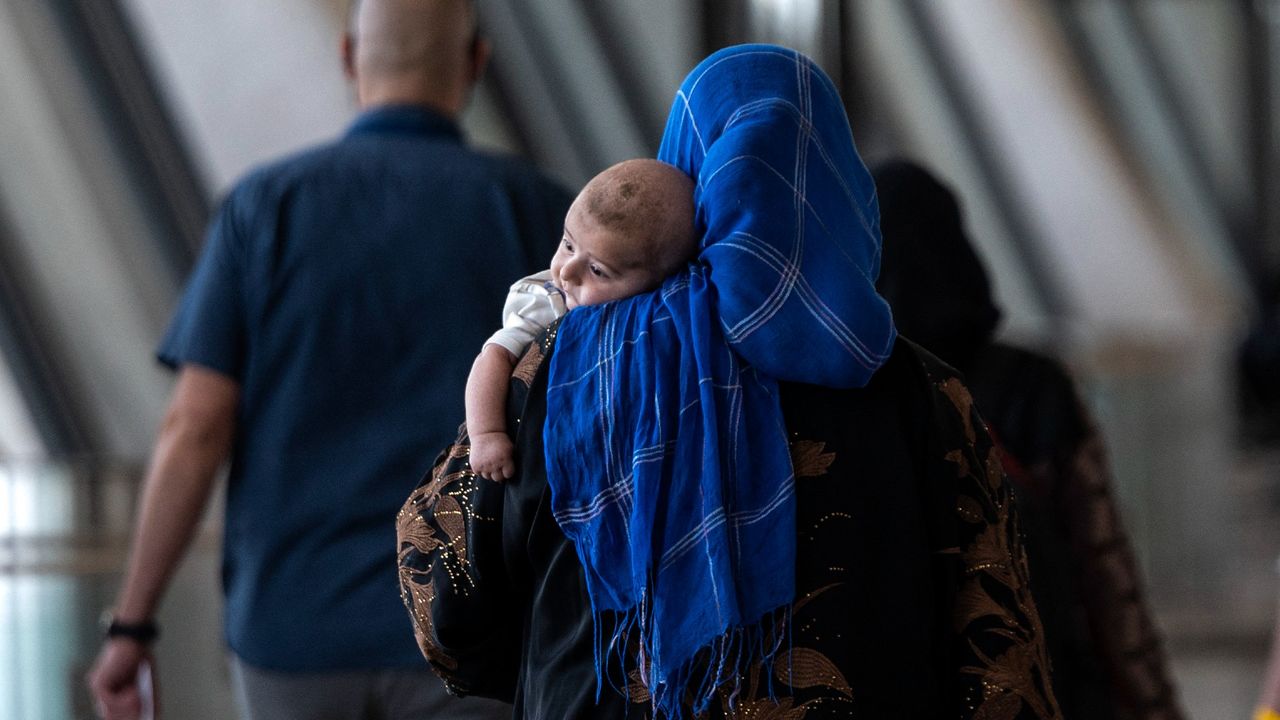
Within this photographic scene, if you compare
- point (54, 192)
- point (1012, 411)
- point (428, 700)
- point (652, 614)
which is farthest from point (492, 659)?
point (54, 192)

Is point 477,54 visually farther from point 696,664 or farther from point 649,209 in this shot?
point 696,664

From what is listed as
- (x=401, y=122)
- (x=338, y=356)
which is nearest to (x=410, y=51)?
(x=401, y=122)

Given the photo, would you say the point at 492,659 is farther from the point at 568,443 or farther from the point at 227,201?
the point at 227,201

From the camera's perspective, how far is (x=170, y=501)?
7.72ft

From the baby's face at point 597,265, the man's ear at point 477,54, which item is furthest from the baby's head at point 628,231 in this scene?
the man's ear at point 477,54

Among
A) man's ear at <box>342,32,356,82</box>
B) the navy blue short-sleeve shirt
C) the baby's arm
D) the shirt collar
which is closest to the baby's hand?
the baby's arm

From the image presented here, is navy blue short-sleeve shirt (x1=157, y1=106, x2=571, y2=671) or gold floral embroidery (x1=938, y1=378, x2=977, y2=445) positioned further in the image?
navy blue short-sleeve shirt (x1=157, y1=106, x2=571, y2=671)

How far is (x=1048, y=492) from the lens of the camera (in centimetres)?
257

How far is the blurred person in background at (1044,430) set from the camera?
251 centimetres

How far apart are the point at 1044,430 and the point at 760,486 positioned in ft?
4.05

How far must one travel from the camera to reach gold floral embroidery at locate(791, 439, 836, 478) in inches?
55.9

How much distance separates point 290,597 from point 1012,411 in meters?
1.09

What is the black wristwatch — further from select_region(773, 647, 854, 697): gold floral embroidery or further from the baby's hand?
select_region(773, 647, 854, 697): gold floral embroidery

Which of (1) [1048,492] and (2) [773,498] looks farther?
(1) [1048,492]
